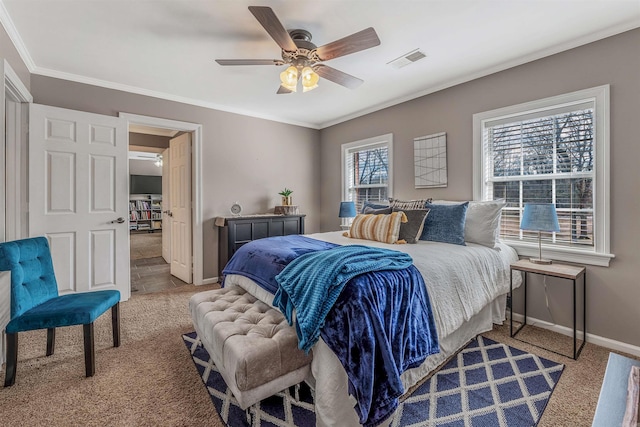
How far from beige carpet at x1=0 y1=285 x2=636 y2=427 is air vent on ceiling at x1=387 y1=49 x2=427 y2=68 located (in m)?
2.62

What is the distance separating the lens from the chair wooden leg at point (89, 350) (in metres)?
1.86

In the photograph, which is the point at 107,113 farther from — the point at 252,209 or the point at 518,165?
the point at 518,165

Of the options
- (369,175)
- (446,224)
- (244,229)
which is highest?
(369,175)

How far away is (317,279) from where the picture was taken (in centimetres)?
154

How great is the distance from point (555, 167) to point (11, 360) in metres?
4.39

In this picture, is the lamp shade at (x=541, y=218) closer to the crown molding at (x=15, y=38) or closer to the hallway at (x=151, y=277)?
the hallway at (x=151, y=277)

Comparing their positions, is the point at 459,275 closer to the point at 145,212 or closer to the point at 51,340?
A: the point at 51,340

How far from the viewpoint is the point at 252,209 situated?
449cm

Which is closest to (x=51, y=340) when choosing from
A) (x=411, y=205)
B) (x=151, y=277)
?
(x=151, y=277)

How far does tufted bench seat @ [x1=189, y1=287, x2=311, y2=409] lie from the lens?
135 cm

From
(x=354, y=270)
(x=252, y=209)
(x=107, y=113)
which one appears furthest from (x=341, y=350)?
(x=107, y=113)

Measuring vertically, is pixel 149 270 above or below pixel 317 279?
below

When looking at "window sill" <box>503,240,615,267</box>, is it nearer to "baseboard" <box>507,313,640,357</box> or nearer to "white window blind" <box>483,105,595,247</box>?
"white window blind" <box>483,105,595,247</box>

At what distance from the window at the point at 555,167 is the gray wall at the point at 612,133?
0.07m
